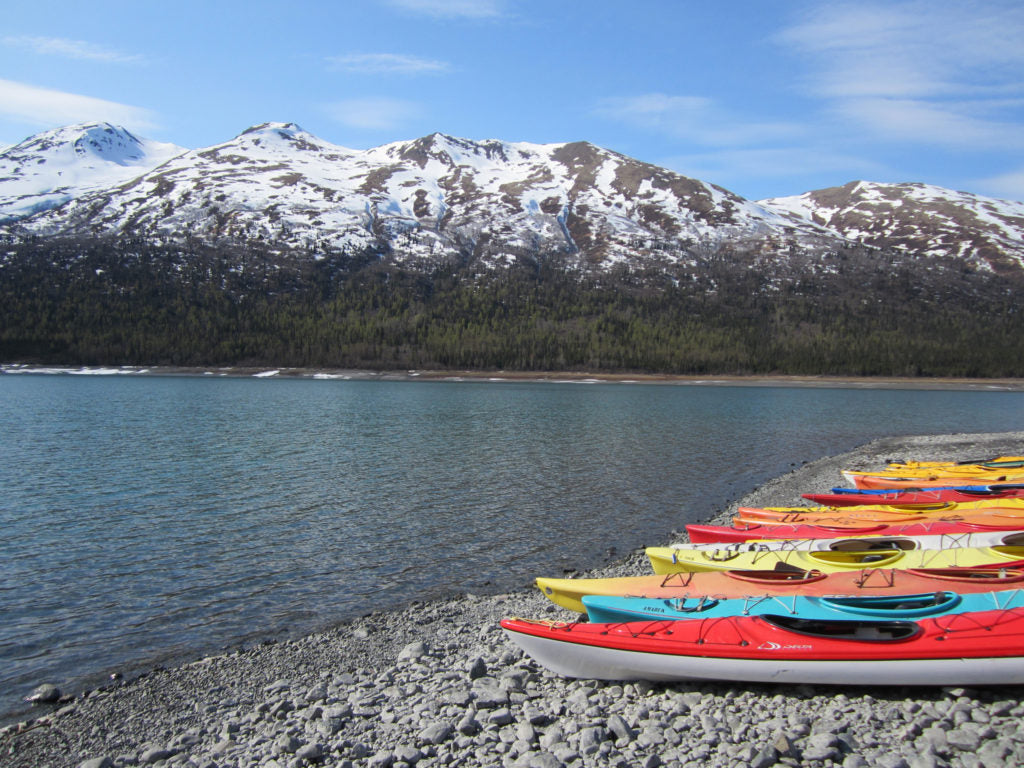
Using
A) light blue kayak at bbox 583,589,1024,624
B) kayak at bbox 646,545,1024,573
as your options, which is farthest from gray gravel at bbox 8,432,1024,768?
kayak at bbox 646,545,1024,573

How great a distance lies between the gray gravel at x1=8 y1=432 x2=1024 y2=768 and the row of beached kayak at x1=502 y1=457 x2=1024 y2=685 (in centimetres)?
40

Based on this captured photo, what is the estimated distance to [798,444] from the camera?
4647 centimetres

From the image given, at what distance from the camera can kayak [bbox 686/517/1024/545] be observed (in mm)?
17219

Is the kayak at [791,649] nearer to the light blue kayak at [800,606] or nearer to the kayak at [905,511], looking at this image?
the light blue kayak at [800,606]

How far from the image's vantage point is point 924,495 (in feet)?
79.2

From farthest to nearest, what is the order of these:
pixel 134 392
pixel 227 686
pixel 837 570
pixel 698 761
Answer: pixel 134 392, pixel 837 570, pixel 227 686, pixel 698 761

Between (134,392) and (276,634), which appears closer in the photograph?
(276,634)

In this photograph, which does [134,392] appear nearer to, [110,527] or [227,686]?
[110,527]

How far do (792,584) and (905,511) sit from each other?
38.9 feet

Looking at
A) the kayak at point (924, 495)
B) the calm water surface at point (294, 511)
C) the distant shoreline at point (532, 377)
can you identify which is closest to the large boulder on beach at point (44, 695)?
the calm water surface at point (294, 511)

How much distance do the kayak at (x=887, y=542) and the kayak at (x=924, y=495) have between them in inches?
295

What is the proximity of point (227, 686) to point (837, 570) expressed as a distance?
1206 centimetres

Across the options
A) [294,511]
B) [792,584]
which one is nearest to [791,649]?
[792,584]

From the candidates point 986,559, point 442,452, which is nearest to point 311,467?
point 442,452
